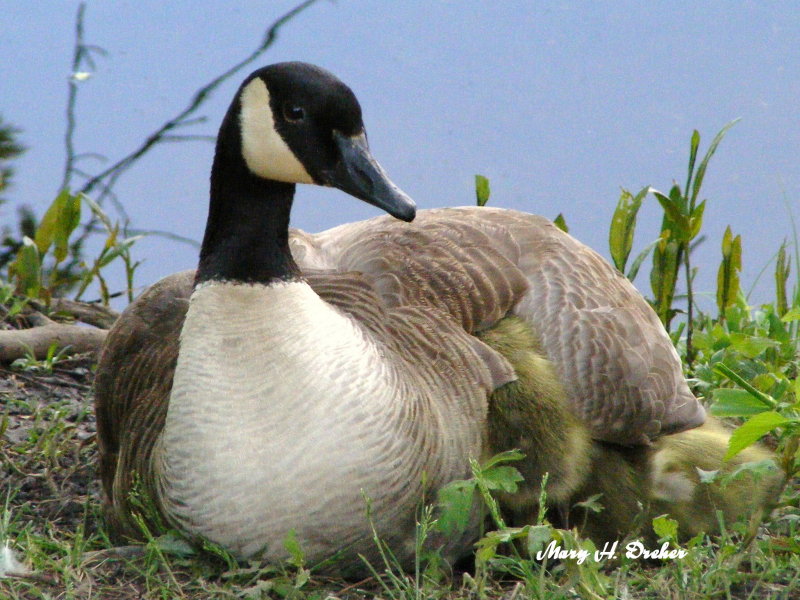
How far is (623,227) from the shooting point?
4727 mm

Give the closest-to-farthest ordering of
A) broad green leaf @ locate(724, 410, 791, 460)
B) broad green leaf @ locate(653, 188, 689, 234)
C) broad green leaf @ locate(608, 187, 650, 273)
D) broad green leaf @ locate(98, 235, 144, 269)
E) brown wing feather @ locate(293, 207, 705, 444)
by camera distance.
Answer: broad green leaf @ locate(724, 410, 791, 460) < brown wing feather @ locate(293, 207, 705, 444) < broad green leaf @ locate(653, 188, 689, 234) < broad green leaf @ locate(608, 187, 650, 273) < broad green leaf @ locate(98, 235, 144, 269)

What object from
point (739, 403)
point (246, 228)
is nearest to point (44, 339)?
point (246, 228)

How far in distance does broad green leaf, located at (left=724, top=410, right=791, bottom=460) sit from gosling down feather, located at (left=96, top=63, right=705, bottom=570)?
0.71 m

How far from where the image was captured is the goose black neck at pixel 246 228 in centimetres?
289

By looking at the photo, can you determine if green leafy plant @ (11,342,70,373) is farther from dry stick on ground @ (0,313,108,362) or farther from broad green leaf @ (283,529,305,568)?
broad green leaf @ (283,529,305,568)

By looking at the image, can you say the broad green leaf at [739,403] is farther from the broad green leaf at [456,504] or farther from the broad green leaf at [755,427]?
the broad green leaf at [456,504]

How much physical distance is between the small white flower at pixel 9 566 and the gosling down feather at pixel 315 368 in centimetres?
34

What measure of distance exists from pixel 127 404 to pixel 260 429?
738 mm

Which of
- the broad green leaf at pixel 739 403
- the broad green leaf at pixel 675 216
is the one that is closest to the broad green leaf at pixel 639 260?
the broad green leaf at pixel 675 216

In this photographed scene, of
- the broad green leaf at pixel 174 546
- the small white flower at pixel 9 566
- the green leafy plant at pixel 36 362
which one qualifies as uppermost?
the broad green leaf at pixel 174 546

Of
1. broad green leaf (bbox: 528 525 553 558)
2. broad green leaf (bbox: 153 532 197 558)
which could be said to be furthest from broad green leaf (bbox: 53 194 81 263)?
broad green leaf (bbox: 528 525 553 558)

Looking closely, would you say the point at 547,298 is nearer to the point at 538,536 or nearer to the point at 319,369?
the point at 319,369

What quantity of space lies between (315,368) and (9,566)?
3.06ft

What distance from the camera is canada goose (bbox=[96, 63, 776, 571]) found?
275 cm
